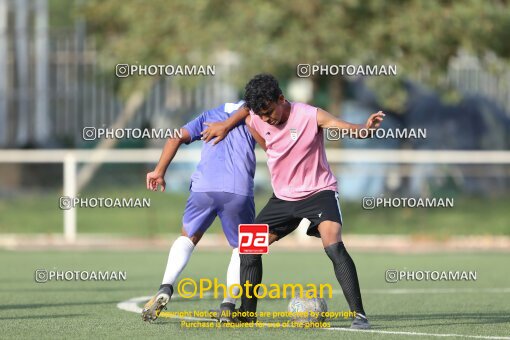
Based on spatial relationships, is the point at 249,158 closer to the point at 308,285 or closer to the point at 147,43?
the point at 308,285

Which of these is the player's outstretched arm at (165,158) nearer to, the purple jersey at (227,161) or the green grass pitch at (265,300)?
the purple jersey at (227,161)

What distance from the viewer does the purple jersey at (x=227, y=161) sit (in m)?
10.4

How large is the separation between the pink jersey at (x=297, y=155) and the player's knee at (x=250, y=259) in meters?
0.54

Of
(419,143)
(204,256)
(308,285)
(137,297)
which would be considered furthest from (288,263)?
(419,143)

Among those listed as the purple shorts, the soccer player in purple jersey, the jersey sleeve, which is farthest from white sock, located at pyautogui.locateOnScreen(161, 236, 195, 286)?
the jersey sleeve

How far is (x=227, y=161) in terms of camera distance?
10.5m

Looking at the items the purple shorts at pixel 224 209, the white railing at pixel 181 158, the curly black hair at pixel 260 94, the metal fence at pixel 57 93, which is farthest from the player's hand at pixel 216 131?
the metal fence at pixel 57 93

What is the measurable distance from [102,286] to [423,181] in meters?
11.4

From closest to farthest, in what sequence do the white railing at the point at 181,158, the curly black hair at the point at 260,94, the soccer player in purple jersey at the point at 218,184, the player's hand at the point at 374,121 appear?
1. the player's hand at the point at 374,121
2. the curly black hair at the point at 260,94
3. the soccer player in purple jersey at the point at 218,184
4. the white railing at the point at 181,158

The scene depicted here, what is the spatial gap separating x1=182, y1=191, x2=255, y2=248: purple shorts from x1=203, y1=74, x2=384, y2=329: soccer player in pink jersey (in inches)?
11.4

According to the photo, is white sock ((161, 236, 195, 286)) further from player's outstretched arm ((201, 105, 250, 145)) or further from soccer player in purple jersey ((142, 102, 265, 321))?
player's outstretched arm ((201, 105, 250, 145))

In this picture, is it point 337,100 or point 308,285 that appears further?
point 337,100

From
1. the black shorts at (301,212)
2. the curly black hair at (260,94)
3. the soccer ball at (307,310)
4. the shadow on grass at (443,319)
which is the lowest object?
the shadow on grass at (443,319)

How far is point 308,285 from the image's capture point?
1474cm
